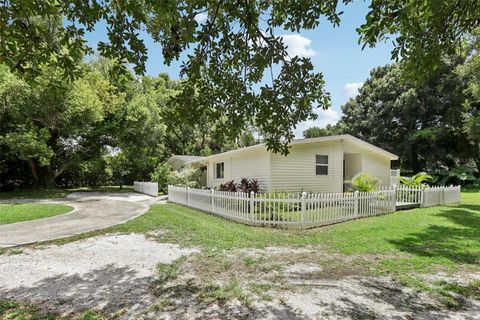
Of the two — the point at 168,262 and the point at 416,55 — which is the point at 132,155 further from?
the point at 416,55

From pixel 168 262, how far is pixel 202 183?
18.8 m

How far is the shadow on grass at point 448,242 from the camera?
608cm

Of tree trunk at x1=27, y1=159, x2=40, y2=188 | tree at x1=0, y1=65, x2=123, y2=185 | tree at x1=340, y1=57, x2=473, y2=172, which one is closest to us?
tree at x1=0, y1=65, x2=123, y2=185

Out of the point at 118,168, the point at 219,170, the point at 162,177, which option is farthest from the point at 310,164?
the point at 118,168

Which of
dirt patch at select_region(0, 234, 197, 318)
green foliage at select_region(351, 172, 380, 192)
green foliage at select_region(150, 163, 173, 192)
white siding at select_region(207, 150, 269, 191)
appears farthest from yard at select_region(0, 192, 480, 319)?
green foliage at select_region(150, 163, 173, 192)

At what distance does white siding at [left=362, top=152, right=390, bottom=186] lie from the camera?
17016 millimetres

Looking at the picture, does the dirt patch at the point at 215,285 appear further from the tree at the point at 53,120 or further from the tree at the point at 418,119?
the tree at the point at 418,119

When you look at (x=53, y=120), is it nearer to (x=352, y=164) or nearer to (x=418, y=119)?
(x=352, y=164)

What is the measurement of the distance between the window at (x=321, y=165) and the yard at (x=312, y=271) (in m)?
6.59

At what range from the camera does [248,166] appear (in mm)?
15594

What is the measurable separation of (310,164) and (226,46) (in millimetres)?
11436

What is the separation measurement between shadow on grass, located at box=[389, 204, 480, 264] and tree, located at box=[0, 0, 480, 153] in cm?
404

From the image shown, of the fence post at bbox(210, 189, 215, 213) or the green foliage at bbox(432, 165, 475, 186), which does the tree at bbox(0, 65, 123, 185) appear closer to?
the fence post at bbox(210, 189, 215, 213)

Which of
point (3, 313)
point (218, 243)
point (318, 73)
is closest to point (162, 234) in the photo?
point (218, 243)
